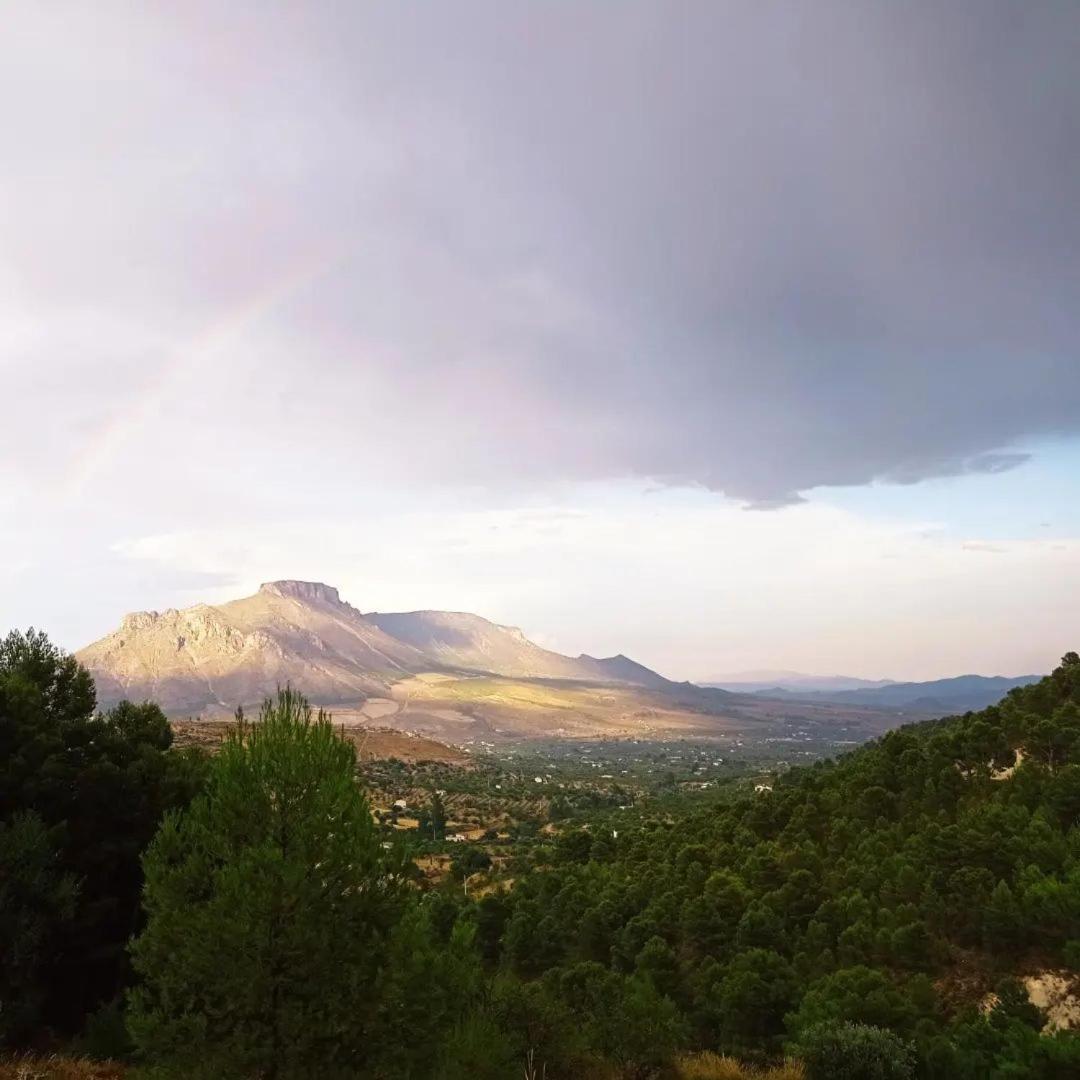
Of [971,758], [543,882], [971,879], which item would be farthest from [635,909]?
[971,758]

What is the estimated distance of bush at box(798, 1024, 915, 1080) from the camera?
1928 centimetres

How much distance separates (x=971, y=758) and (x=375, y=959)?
42.4 meters

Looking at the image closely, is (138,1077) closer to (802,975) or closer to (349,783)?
(349,783)

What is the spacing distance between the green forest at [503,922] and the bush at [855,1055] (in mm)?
75

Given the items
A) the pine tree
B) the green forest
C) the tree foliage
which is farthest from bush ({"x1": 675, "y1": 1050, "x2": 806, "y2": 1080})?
the tree foliage

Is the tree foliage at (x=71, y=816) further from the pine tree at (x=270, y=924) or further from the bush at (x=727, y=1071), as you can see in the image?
the bush at (x=727, y=1071)

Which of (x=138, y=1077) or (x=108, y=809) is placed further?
(x=108, y=809)

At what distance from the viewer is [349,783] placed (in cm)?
1441

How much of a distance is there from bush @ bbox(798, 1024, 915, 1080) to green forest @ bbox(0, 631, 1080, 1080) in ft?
0.25

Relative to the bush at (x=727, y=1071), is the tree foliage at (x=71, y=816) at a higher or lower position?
higher

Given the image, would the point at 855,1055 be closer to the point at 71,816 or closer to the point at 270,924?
the point at 270,924

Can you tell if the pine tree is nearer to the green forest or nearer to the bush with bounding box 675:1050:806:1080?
the green forest

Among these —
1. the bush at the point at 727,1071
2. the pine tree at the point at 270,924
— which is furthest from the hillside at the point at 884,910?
the pine tree at the point at 270,924

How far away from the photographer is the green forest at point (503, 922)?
12812 millimetres
